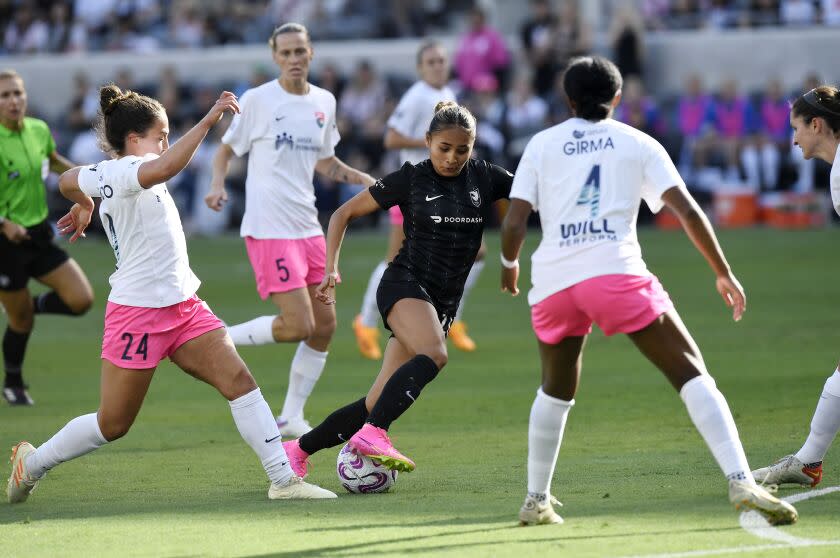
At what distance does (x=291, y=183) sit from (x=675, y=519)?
460cm

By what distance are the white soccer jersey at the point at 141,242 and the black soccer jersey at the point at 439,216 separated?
45.4 inches

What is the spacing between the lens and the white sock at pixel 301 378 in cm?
971

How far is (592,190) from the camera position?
20.2 feet

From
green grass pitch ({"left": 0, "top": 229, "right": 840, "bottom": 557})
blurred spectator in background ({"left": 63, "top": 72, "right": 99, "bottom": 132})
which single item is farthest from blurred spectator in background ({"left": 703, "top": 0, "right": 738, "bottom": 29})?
blurred spectator in background ({"left": 63, "top": 72, "right": 99, "bottom": 132})

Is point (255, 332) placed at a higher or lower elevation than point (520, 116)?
higher

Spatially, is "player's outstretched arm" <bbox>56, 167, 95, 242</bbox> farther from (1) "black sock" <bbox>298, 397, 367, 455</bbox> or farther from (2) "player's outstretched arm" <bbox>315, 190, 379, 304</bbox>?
(1) "black sock" <bbox>298, 397, 367, 455</bbox>

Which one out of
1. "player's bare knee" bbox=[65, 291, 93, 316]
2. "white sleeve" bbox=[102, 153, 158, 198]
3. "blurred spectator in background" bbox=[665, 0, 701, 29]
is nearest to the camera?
"white sleeve" bbox=[102, 153, 158, 198]

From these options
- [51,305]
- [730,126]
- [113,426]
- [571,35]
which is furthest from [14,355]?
[571,35]

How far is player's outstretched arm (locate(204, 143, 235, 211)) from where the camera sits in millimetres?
9969

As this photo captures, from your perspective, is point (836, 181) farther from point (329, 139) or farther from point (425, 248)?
point (329, 139)

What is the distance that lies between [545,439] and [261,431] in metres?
1.62

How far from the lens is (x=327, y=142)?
33.7 feet

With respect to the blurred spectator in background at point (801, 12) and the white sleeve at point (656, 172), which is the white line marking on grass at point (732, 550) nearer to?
the white sleeve at point (656, 172)

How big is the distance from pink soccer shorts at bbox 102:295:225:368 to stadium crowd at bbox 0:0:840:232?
692 inches
